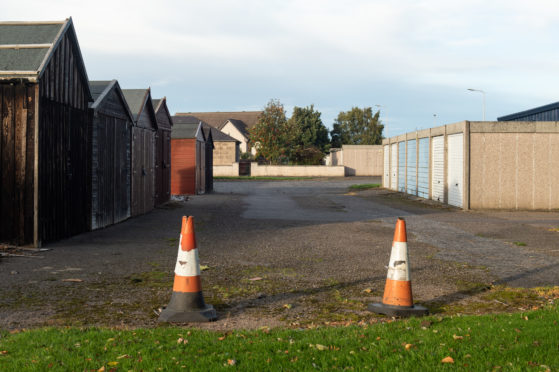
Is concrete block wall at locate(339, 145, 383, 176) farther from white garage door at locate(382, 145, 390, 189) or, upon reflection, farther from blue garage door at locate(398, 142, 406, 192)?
blue garage door at locate(398, 142, 406, 192)

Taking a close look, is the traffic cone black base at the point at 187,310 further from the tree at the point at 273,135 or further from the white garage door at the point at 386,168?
the tree at the point at 273,135

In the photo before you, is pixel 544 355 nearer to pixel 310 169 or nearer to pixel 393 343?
pixel 393 343

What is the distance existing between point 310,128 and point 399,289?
74160mm

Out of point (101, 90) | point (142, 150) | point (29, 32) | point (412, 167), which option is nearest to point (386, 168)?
point (412, 167)

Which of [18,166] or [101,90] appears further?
[101,90]

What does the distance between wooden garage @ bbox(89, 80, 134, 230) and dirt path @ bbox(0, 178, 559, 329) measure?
2.13 ft

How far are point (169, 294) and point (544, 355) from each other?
4.15 meters

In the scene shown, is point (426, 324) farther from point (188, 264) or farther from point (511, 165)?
point (511, 165)

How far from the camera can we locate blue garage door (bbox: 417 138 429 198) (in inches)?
998

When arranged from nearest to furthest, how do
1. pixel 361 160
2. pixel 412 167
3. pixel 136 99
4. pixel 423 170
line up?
pixel 136 99
pixel 423 170
pixel 412 167
pixel 361 160

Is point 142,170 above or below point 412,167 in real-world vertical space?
below

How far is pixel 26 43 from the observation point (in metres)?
10.6

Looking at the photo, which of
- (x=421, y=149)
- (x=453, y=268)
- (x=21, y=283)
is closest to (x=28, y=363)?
(x=21, y=283)

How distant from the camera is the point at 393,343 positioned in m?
4.45
